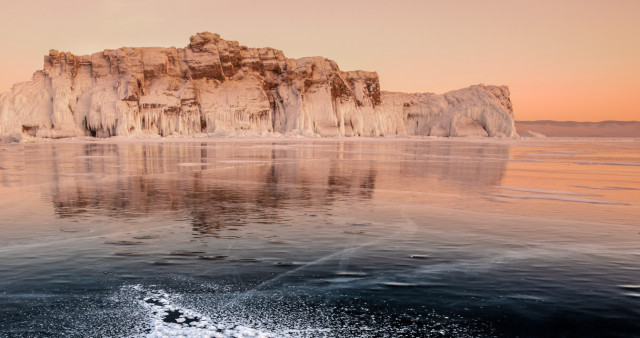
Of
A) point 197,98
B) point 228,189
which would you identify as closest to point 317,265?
point 228,189

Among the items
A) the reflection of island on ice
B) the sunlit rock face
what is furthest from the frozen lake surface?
the sunlit rock face

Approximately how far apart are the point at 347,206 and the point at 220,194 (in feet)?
10.7

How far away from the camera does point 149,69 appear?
73.5m

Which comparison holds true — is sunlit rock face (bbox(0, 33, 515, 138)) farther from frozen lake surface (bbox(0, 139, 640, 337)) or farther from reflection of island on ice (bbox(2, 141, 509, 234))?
frozen lake surface (bbox(0, 139, 640, 337))

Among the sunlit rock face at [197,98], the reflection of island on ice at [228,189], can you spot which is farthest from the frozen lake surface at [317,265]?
the sunlit rock face at [197,98]

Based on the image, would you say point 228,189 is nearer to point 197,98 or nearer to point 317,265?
point 317,265

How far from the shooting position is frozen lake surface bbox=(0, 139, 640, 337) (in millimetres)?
3457

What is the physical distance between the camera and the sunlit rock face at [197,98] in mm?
70062

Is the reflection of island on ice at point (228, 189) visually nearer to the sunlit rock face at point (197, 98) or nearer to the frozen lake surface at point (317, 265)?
the frozen lake surface at point (317, 265)

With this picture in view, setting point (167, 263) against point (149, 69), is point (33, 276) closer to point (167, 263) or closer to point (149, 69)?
point (167, 263)

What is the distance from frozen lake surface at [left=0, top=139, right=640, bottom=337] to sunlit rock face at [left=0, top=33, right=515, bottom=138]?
65.2 meters

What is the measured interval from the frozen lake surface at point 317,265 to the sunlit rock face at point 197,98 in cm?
6519

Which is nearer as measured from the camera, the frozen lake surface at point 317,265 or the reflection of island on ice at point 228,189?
the frozen lake surface at point 317,265

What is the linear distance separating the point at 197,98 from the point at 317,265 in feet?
243
